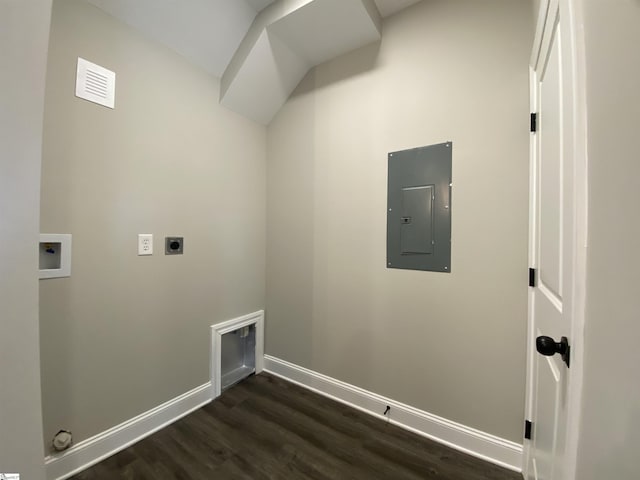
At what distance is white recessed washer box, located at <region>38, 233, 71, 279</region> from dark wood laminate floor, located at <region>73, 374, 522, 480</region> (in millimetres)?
1050

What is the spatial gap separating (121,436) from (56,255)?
3.59 feet

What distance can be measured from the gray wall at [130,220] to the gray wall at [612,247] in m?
1.93

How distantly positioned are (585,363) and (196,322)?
6.46 feet

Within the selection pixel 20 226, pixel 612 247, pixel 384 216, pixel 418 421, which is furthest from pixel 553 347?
pixel 20 226

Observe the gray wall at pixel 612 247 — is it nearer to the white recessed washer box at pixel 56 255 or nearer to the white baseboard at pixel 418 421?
the white baseboard at pixel 418 421

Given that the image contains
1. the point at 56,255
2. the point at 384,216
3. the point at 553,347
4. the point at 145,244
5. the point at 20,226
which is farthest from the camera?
the point at 384,216

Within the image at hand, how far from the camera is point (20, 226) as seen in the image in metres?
0.77

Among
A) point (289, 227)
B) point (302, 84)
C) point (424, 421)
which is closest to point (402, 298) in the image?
point (424, 421)

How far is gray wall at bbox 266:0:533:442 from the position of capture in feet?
4.28

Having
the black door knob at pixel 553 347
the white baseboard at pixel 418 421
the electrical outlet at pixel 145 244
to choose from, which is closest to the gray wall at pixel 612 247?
the black door knob at pixel 553 347

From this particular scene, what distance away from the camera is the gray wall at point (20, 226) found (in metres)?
0.74

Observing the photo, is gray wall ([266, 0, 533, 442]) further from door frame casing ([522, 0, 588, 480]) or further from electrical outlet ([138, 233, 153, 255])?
electrical outlet ([138, 233, 153, 255])

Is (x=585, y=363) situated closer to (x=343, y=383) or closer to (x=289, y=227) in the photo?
(x=343, y=383)

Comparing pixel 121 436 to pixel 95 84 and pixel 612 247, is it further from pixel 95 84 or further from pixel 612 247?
pixel 612 247
